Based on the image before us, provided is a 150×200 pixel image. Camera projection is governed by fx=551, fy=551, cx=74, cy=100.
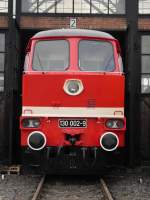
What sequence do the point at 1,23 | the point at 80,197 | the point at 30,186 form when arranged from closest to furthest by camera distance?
1. the point at 80,197
2. the point at 30,186
3. the point at 1,23

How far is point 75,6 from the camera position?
1576 centimetres

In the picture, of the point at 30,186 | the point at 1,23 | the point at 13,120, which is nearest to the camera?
the point at 30,186

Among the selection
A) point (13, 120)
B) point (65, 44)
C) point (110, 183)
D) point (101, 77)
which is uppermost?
point (65, 44)

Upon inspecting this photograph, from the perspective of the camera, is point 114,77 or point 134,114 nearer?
point 114,77

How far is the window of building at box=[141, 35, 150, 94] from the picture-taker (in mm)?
15734

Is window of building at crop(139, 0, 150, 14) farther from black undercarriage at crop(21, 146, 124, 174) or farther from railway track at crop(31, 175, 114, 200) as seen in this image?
railway track at crop(31, 175, 114, 200)

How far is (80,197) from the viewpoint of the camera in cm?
1010

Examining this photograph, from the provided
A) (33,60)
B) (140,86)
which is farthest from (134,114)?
(33,60)

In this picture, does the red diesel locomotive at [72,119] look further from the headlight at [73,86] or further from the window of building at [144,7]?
the window of building at [144,7]

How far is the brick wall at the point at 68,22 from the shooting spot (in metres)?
15.5

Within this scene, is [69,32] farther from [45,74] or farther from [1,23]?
[1,23]

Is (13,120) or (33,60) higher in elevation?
(33,60)

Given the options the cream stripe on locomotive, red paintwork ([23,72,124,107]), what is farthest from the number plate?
red paintwork ([23,72,124,107])

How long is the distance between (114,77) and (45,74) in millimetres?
1442
